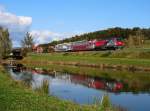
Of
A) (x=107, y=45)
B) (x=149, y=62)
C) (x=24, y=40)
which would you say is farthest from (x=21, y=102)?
(x=24, y=40)

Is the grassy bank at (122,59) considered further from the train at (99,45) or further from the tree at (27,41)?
the tree at (27,41)

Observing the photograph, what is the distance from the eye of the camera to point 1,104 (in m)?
20.4

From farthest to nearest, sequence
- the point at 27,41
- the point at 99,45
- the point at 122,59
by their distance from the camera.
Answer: the point at 27,41
the point at 99,45
the point at 122,59

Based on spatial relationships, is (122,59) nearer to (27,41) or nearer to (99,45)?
(99,45)

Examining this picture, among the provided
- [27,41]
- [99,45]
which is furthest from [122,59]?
[27,41]

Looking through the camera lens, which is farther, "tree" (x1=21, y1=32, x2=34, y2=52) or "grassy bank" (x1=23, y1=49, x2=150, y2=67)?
"tree" (x1=21, y1=32, x2=34, y2=52)

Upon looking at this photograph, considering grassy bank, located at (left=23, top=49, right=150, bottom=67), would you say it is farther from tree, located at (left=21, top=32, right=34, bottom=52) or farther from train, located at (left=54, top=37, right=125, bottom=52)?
tree, located at (left=21, top=32, right=34, bottom=52)

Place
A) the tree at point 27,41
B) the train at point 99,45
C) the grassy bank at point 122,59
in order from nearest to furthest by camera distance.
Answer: the grassy bank at point 122,59 < the train at point 99,45 < the tree at point 27,41

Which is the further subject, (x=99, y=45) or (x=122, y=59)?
(x=99, y=45)

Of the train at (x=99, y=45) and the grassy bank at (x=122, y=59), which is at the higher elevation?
the train at (x=99, y=45)

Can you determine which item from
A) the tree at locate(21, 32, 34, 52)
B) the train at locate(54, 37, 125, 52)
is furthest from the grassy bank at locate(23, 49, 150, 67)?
the tree at locate(21, 32, 34, 52)

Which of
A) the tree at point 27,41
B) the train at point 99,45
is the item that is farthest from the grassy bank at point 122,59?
the tree at point 27,41

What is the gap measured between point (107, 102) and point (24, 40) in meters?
159

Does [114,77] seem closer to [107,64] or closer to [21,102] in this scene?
[107,64]
